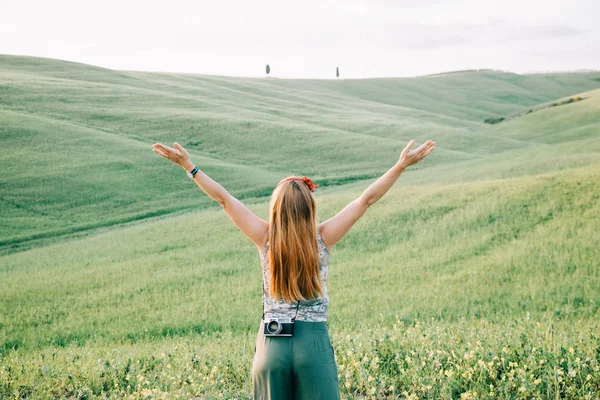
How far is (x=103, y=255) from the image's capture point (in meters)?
17.9

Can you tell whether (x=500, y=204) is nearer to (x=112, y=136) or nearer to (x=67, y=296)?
(x=67, y=296)

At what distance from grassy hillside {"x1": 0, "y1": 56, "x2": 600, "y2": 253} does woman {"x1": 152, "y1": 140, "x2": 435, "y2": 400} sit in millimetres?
20036

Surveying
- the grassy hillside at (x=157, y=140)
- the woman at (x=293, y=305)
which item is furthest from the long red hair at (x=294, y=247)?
the grassy hillside at (x=157, y=140)

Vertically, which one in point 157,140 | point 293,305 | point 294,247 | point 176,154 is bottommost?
point 293,305

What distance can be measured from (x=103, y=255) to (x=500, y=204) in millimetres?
12279

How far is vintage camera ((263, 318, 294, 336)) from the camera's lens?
360cm

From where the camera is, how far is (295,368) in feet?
11.5

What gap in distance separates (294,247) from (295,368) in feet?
2.53

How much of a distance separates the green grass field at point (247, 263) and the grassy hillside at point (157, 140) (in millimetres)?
194

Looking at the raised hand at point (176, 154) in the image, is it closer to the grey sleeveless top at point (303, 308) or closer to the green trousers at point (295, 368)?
the grey sleeveless top at point (303, 308)

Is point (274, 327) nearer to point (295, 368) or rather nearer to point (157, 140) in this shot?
point (295, 368)

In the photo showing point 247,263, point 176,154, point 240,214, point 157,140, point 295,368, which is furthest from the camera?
point 157,140

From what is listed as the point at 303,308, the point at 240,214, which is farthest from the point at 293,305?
the point at 240,214

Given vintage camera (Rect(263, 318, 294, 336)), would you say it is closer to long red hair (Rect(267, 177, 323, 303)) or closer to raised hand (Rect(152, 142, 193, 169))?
long red hair (Rect(267, 177, 323, 303))
